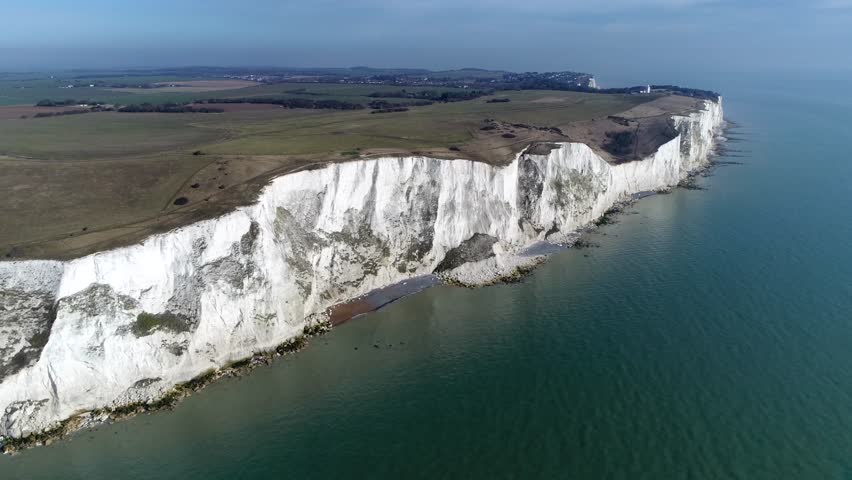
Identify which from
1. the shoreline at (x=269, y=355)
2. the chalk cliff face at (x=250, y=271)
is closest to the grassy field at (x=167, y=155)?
the chalk cliff face at (x=250, y=271)

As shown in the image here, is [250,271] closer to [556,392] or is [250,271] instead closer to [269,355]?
[269,355]

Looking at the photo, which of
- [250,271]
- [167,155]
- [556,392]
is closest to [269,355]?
[250,271]

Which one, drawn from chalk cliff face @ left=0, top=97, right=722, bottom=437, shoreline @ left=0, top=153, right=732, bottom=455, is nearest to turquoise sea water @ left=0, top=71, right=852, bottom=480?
shoreline @ left=0, top=153, right=732, bottom=455

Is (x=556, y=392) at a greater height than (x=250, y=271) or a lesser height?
lesser

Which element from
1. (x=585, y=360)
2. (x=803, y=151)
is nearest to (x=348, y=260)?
(x=585, y=360)

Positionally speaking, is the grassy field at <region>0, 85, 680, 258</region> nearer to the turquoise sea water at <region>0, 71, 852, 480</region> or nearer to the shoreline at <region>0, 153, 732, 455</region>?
the shoreline at <region>0, 153, 732, 455</region>

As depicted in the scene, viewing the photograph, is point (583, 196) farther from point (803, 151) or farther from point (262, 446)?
point (803, 151)
